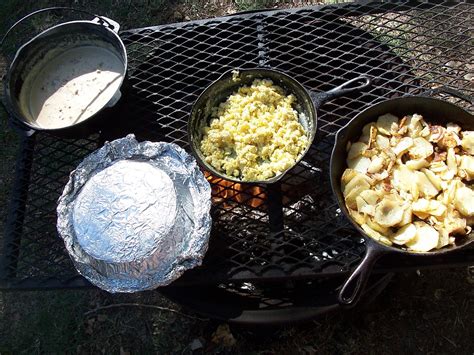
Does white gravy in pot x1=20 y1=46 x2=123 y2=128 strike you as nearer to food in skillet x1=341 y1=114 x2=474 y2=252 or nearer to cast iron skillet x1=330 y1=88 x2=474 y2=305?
cast iron skillet x1=330 y1=88 x2=474 y2=305

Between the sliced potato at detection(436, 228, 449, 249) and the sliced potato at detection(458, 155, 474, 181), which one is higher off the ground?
the sliced potato at detection(458, 155, 474, 181)

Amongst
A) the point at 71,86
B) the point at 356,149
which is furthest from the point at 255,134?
the point at 71,86

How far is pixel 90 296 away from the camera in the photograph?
271cm

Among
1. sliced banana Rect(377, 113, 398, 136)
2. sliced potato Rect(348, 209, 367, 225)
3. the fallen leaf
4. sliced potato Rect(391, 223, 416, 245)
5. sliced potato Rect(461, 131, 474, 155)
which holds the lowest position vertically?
the fallen leaf

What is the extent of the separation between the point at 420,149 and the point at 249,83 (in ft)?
2.51

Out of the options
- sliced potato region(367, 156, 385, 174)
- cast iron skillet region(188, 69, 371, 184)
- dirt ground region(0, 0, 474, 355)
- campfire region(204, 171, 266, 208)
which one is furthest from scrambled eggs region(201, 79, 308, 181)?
dirt ground region(0, 0, 474, 355)

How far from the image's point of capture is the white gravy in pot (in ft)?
6.75

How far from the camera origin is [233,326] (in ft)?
8.18

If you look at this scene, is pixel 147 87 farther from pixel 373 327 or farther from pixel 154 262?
pixel 373 327

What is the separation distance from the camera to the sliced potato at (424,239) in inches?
62.3

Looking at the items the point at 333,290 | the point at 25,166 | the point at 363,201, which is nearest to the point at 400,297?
the point at 333,290

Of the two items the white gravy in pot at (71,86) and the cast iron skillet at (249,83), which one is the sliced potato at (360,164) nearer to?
the cast iron skillet at (249,83)

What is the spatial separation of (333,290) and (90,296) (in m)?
1.45

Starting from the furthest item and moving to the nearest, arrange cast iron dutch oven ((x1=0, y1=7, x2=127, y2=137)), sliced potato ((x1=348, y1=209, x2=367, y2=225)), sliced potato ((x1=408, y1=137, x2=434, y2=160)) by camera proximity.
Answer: cast iron dutch oven ((x1=0, y1=7, x2=127, y2=137)) → sliced potato ((x1=408, y1=137, x2=434, y2=160)) → sliced potato ((x1=348, y1=209, x2=367, y2=225))
